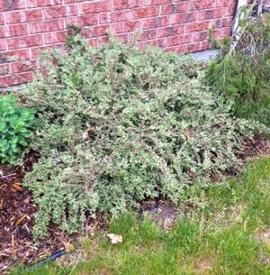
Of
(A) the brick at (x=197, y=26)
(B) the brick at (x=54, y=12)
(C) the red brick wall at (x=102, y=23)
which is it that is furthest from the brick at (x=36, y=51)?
(A) the brick at (x=197, y=26)

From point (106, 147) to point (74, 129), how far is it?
0.76 feet

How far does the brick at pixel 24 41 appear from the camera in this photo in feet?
11.7

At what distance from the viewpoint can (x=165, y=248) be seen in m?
2.71

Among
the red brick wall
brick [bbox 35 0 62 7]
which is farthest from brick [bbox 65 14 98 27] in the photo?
brick [bbox 35 0 62 7]

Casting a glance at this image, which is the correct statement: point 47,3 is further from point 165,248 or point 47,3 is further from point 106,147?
point 165,248

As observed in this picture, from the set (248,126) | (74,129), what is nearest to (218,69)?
(248,126)

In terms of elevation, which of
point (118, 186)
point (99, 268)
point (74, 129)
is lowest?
point (99, 268)

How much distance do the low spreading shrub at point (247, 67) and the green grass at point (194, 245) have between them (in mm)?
747

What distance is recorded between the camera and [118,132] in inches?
117

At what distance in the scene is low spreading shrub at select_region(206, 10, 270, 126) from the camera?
132 inches

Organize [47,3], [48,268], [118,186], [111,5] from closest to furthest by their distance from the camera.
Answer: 1. [48,268]
2. [118,186]
3. [47,3]
4. [111,5]

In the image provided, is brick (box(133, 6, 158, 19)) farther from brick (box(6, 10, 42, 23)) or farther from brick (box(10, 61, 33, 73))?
brick (box(10, 61, 33, 73))

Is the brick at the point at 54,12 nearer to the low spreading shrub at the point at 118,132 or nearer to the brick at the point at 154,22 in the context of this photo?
the low spreading shrub at the point at 118,132

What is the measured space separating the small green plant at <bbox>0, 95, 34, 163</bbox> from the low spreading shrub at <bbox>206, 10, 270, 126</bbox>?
4.35ft
